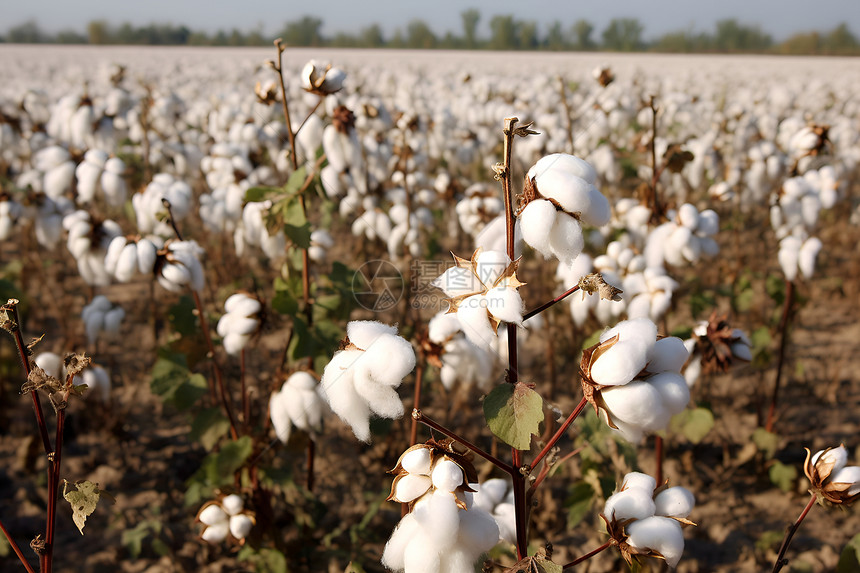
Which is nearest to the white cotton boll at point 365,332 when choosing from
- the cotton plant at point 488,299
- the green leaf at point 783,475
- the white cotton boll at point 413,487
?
the cotton plant at point 488,299

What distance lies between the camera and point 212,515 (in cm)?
206

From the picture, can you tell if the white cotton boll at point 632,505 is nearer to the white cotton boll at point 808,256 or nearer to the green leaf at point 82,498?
the green leaf at point 82,498

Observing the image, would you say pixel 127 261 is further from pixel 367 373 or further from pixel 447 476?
pixel 447 476

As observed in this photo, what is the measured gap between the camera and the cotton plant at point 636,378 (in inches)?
35.5

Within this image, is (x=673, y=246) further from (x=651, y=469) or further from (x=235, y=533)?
(x=235, y=533)

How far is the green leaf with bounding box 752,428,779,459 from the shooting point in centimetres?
289

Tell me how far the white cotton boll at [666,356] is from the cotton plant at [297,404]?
132cm

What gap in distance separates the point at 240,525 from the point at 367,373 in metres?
1.37

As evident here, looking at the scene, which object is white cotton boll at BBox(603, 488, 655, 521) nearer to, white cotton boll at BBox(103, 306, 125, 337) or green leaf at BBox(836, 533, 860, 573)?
green leaf at BBox(836, 533, 860, 573)

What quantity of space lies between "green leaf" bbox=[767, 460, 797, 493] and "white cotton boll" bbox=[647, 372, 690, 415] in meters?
2.42

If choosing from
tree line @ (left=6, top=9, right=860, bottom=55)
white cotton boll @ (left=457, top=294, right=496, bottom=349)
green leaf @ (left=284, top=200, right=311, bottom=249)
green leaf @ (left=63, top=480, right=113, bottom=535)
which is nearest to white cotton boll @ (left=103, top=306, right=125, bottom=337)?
green leaf @ (left=284, top=200, right=311, bottom=249)

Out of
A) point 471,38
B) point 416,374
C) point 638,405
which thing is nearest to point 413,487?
point 638,405

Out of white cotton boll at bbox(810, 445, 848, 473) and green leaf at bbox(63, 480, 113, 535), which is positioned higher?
green leaf at bbox(63, 480, 113, 535)

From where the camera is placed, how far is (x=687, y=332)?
83.5 inches
